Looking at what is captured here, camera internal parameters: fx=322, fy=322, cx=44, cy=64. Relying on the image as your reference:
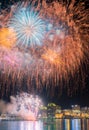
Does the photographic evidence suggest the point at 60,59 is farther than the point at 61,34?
Yes

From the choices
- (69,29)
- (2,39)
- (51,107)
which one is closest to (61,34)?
(69,29)

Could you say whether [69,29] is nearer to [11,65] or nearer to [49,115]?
[11,65]

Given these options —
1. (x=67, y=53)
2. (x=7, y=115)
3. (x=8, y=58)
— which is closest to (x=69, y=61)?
(x=67, y=53)

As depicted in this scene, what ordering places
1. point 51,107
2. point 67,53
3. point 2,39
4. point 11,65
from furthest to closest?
point 51,107 < point 11,65 < point 67,53 < point 2,39

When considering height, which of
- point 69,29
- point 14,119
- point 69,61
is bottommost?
point 69,61

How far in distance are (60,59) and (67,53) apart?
73 cm

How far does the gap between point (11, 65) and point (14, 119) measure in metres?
168

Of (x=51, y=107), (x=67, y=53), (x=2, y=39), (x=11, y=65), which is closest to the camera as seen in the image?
(x=2, y=39)

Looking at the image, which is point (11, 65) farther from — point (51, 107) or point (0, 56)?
point (51, 107)

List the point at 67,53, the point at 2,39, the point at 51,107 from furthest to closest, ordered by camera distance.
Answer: the point at 51,107
the point at 67,53
the point at 2,39

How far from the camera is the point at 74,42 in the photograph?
887 inches

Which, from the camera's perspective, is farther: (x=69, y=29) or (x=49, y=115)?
(x=49, y=115)

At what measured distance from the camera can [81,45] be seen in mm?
22312

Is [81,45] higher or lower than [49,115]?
lower
